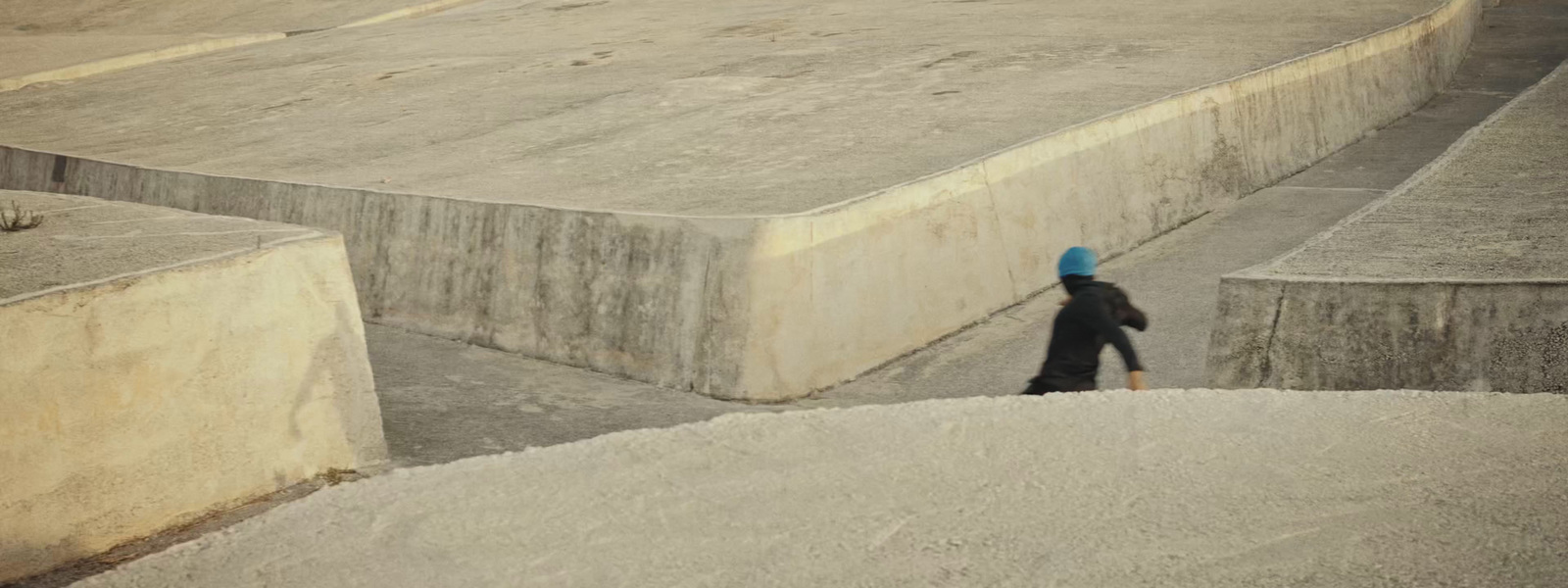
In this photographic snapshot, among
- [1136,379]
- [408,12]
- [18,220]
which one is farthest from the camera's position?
[408,12]

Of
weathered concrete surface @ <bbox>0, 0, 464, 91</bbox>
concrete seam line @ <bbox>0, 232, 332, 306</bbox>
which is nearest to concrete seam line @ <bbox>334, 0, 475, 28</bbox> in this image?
weathered concrete surface @ <bbox>0, 0, 464, 91</bbox>

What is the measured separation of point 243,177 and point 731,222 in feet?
18.1

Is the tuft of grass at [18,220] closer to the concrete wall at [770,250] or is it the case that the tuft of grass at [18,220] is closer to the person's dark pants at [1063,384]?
A: the concrete wall at [770,250]

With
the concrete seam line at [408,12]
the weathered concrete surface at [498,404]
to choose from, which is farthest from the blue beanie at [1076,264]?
the concrete seam line at [408,12]

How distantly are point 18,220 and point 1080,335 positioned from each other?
6.03 metres

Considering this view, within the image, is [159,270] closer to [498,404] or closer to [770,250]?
[498,404]

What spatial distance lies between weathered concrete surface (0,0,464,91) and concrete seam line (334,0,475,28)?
4cm

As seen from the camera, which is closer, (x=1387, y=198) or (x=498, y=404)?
(x=498, y=404)

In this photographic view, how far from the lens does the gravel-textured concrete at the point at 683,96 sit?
11.9 metres

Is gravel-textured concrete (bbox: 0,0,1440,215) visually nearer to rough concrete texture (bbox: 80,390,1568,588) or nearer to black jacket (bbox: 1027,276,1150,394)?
black jacket (bbox: 1027,276,1150,394)

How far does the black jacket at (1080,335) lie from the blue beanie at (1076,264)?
0.04 meters

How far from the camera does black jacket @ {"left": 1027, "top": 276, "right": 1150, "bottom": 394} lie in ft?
23.2

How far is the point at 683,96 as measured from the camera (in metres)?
15.1

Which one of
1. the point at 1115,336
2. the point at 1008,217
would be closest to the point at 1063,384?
the point at 1115,336
